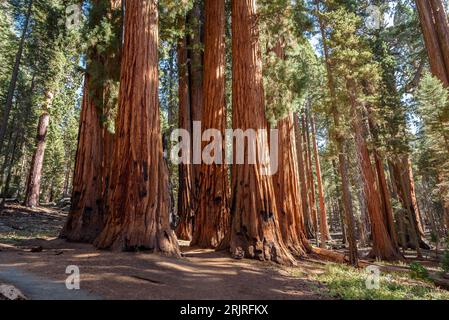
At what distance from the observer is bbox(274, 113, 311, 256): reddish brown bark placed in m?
8.41

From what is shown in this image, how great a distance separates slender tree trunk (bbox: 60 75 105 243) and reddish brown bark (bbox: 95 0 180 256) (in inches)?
94.9

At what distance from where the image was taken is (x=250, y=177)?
6.78 m

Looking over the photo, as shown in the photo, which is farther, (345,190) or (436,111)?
(436,111)

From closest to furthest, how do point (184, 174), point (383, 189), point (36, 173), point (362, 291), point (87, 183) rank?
1. point (362, 291)
2. point (87, 183)
3. point (184, 174)
4. point (383, 189)
5. point (36, 173)

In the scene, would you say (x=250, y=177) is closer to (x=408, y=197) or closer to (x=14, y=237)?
(x=14, y=237)

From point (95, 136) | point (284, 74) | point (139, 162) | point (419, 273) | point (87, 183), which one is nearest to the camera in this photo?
point (139, 162)

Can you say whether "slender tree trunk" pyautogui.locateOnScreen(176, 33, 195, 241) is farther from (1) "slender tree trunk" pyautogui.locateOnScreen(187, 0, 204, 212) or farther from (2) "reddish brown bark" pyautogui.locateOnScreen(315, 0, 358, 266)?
(2) "reddish brown bark" pyautogui.locateOnScreen(315, 0, 358, 266)

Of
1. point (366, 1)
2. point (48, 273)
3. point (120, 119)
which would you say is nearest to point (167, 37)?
point (120, 119)

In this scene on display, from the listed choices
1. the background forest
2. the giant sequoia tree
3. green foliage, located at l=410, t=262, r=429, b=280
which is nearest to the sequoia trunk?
the background forest

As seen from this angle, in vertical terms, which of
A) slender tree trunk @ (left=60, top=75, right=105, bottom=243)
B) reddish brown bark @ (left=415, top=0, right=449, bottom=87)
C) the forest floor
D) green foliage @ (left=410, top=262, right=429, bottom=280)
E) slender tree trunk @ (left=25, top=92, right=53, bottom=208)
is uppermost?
reddish brown bark @ (left=415, top=0, right=449, bottom=87)

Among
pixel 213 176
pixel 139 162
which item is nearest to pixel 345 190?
pixel 213 176

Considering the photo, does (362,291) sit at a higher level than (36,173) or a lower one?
lower

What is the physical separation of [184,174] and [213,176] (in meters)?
3.11
